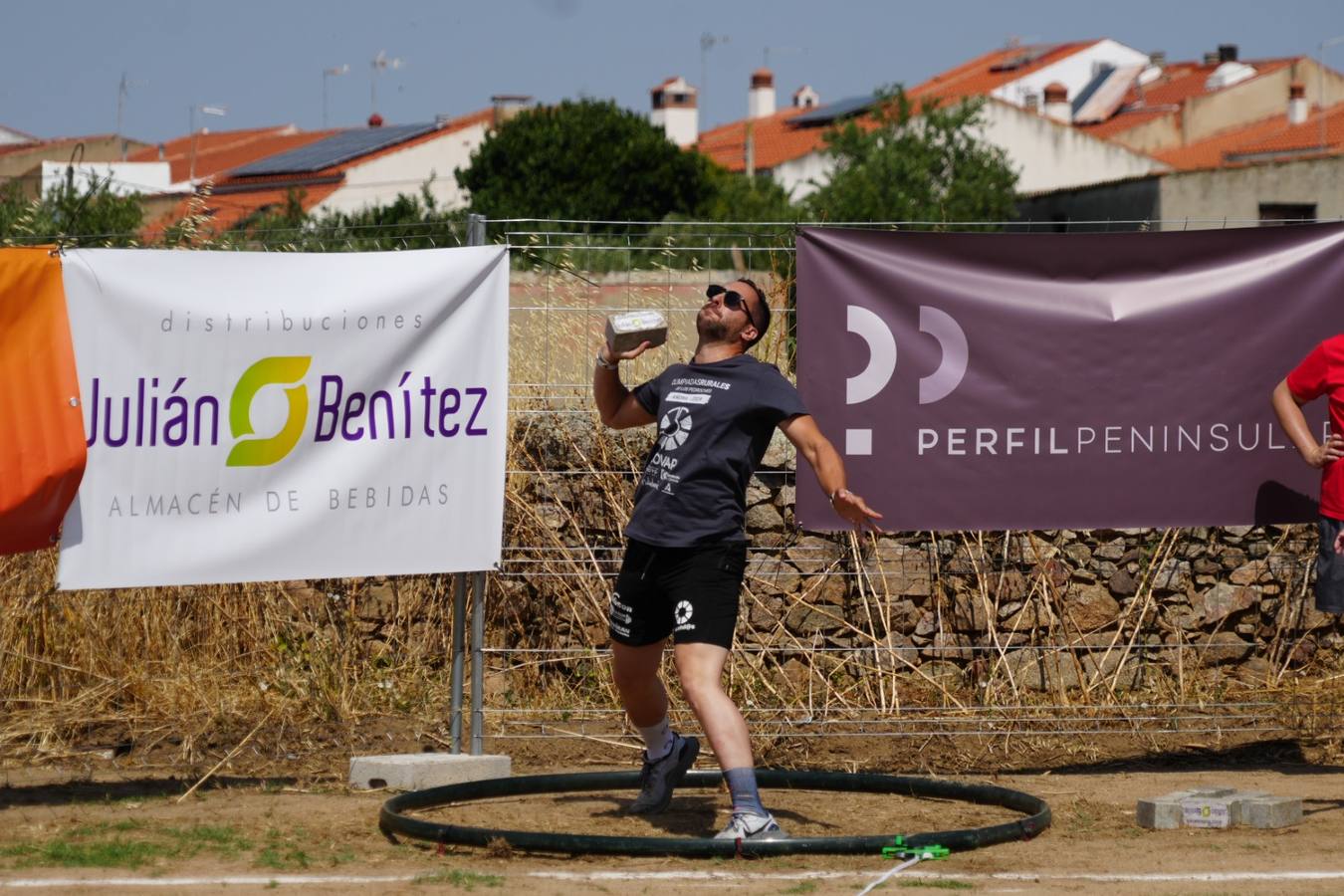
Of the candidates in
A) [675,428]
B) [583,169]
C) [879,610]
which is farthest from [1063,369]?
[583,169]

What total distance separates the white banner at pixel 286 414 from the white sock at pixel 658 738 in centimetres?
114

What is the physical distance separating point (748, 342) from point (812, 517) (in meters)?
1.28

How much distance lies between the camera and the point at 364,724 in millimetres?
8305

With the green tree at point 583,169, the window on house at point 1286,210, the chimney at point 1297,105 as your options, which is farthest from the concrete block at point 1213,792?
the chimney at point 1297,105

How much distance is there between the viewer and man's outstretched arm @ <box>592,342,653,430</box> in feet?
21.7

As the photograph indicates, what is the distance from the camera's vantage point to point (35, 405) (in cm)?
664

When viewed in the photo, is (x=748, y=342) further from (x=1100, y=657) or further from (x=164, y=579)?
(x=1100, y=657)

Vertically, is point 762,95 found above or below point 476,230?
above

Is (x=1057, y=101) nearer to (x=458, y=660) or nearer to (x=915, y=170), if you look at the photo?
(x=915, y=170)

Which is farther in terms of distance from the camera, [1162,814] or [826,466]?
[1162,814]

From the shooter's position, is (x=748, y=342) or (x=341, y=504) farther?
(x=341, y=504)

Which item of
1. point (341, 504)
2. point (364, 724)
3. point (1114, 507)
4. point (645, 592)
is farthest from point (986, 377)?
point (364, 724)

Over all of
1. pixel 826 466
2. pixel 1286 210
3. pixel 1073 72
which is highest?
pixel 1073 72

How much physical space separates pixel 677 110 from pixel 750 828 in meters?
61.4
